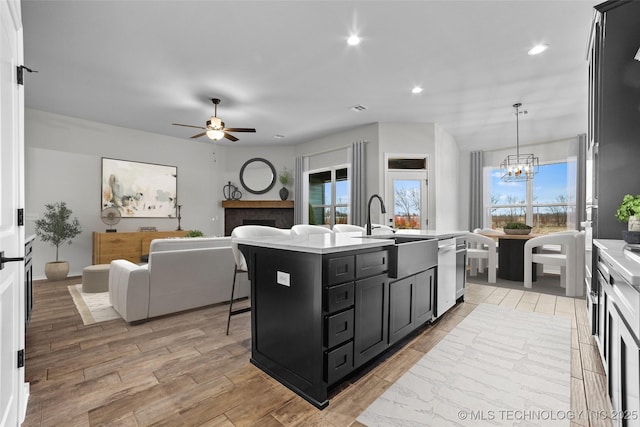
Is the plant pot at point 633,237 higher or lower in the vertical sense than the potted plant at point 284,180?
lower

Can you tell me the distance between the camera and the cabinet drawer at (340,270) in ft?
5.22

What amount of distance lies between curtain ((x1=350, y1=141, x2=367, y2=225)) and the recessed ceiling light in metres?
3.02

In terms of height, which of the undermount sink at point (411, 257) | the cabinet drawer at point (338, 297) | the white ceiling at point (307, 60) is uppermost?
the white ceiling at point (307, 60)

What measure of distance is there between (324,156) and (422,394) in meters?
5.60

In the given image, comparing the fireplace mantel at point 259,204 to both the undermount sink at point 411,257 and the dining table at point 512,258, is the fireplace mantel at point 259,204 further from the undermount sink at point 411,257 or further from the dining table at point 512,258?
the undermount sink at point 411,257

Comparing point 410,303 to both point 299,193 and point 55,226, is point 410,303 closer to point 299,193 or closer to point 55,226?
point 299,193

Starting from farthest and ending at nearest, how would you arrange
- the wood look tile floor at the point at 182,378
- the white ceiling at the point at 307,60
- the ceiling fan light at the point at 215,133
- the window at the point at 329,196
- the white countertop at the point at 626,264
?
1. the window at the point at 329,196
2. the ceiling fan light at the point at 215,133
3. the white ceiling at the point at 307,60
4. the wood look tile floor at the point at 182,378
5. the white countertop at the point at 626,264

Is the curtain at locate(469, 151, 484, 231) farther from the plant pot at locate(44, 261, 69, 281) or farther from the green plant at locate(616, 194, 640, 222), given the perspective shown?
the plant pot at locate(44, 261, 69, 281)

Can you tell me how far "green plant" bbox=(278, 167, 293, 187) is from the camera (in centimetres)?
732

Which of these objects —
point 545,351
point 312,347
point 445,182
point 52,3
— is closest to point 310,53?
point 52,3

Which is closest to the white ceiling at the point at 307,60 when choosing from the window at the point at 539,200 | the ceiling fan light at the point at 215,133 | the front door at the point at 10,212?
the ceiling fan light at the point at 215,133

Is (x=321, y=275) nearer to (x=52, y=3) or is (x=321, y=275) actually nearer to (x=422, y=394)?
(x=422, y=394)

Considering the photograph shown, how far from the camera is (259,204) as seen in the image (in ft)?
23.9

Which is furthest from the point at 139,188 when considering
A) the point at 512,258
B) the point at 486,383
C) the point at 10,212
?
the point at 512,258
